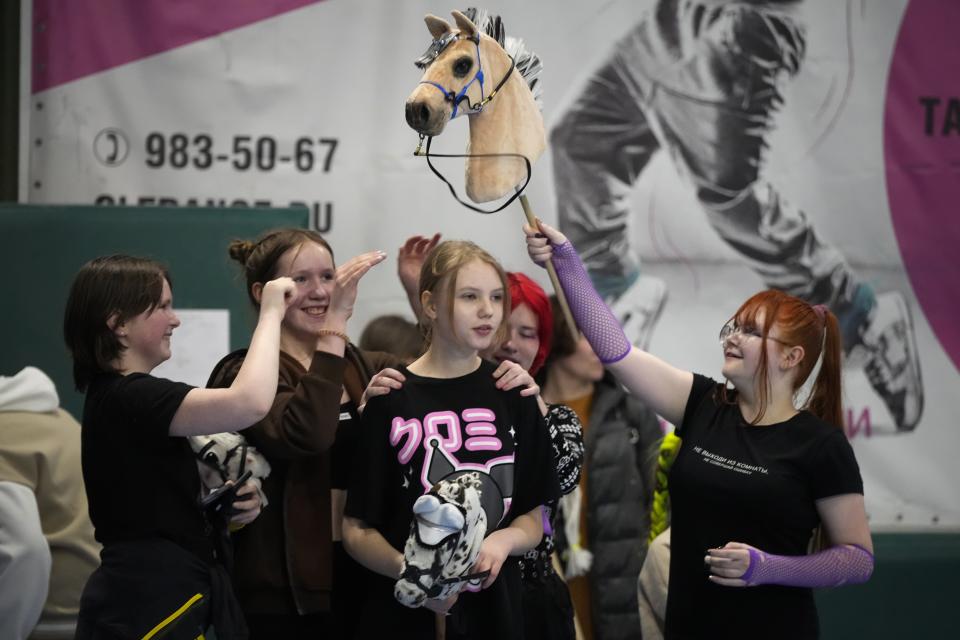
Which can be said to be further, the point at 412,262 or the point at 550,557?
the point at 412,262

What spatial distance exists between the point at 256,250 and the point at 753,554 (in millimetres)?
1190

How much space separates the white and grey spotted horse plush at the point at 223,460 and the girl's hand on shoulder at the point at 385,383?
25 centimetres

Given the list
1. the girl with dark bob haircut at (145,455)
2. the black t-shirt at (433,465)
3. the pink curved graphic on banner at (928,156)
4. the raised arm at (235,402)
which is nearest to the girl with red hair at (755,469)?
the black t-shirt at (433,465)

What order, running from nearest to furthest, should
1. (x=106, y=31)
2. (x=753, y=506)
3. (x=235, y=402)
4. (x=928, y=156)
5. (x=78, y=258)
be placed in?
(x=235, y=402), (x=753, y=506), (x=78, y=258), (x=106, y=31), (x=928, y=156)

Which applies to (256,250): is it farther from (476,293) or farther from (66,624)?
(66,624)

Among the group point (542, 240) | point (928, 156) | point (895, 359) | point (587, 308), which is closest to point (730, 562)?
point (587, 308)

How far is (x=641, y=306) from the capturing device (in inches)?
162

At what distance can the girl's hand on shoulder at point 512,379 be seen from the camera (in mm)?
2164

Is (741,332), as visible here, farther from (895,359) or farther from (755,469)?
(895,359)

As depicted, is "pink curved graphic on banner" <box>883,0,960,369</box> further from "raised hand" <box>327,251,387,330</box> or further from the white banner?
"raised hand" <box>327,251,387,330</box>

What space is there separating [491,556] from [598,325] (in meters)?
0.56

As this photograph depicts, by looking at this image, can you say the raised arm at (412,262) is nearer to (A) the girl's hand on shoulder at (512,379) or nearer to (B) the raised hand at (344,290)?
(B) the raised hand at (344,290)

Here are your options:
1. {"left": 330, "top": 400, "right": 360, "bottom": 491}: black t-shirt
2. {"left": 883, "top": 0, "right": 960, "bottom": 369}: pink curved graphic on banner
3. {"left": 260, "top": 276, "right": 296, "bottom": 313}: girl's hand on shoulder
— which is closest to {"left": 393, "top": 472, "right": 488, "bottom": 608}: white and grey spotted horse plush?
{"left": 330, "top": 400, "right": 360, "bottom": 491}: black t-shirt

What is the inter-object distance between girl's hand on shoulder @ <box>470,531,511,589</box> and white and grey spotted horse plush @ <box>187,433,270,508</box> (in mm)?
462
